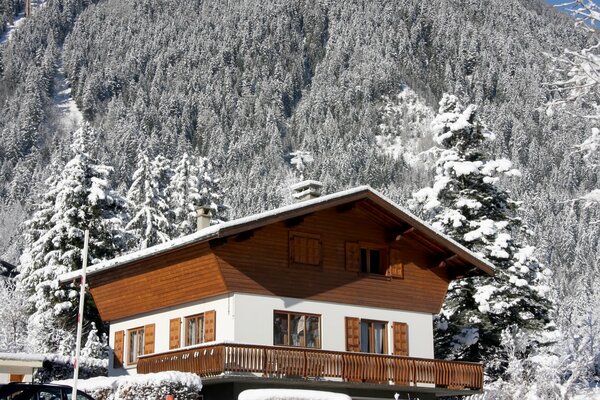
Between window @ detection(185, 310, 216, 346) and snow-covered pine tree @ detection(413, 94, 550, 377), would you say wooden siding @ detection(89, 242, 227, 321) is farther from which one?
snow-covered pine tree @ detection(413, 94, 550, 377)

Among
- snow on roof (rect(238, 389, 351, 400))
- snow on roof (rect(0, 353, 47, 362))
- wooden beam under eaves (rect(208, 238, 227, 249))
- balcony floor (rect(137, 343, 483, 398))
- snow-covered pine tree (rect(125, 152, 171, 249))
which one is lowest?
snow on roof (rect(238, 389, 351, 400))

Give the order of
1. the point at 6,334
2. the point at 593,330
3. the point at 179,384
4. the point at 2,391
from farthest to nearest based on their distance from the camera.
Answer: the point at 6,334, the point at 593,330, the point at 179,384, the point at 2,391

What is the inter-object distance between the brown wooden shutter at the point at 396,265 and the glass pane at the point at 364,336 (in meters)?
2.41

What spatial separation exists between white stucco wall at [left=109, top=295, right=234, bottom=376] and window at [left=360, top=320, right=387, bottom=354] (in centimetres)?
595

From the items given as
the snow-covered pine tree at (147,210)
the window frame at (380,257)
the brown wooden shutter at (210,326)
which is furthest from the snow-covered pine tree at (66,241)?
the window frame at (380,257)

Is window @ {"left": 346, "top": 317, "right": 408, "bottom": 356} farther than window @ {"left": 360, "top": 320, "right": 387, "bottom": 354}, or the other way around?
window @ {"left": 360, "top": 320, "right": 387, "bottom": 354}

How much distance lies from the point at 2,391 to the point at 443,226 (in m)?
23.8

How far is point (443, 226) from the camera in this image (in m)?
40.0

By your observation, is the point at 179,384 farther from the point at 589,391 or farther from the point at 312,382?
the point at 589,391

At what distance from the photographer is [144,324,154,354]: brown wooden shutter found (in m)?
33.6

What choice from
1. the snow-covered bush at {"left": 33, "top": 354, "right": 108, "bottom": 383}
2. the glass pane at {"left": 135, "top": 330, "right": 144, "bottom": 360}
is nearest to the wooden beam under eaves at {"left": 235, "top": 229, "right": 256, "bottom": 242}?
the glass pane at {"left": 135, "top": 330, "right": 144, "bottom": 360}

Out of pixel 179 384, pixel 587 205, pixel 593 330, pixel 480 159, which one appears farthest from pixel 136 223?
pixel 587 205

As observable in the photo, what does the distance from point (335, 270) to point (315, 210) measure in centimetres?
289

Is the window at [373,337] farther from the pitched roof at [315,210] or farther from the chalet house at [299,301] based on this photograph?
the pitched roof at [315,210]
